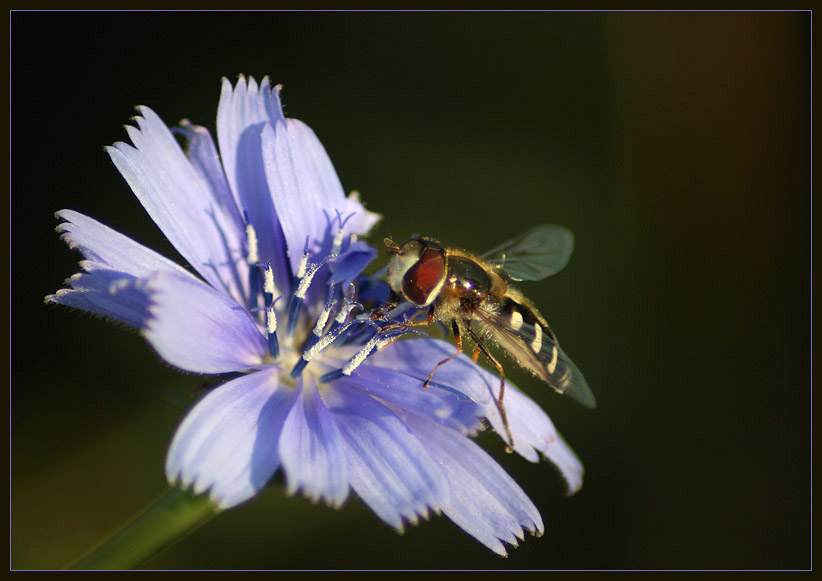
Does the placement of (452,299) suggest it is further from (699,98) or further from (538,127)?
(699,98)

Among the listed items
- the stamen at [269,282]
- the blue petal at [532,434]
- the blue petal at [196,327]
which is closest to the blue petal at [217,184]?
the stamen at [269,282]

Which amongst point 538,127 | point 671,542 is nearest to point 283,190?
point 538,127

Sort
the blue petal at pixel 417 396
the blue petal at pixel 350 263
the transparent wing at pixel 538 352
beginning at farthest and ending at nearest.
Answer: the blue petal at pixel 350 263, the transparent wing at pixel 538 352, the blue petal at pixel 417 396

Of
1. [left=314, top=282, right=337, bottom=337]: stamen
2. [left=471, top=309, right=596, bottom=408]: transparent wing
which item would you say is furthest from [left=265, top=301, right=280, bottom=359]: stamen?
[left=471, top=309, right=596, bottom=408]: transparent wing

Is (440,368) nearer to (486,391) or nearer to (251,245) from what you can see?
(486,391)

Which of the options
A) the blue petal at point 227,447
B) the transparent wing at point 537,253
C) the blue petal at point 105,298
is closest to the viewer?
the blue petal at point 227,447

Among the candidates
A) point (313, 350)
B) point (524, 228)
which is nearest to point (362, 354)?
point (313, 350)

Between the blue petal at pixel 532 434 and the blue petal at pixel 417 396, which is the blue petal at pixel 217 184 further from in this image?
the blue petal at pixel 532 434
